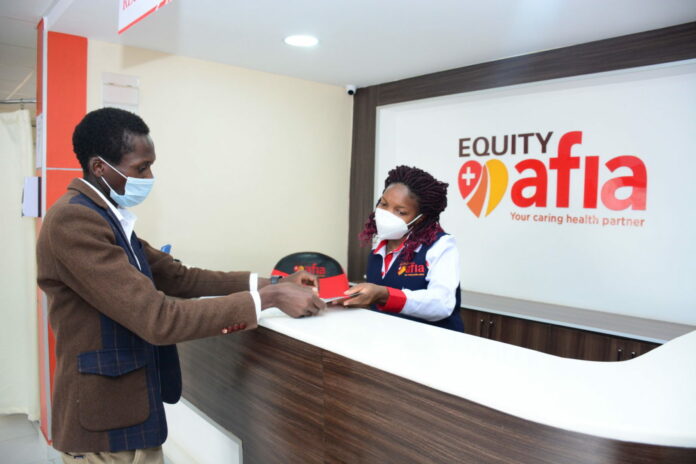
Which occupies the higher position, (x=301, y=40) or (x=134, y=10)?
(x=301, y=40)

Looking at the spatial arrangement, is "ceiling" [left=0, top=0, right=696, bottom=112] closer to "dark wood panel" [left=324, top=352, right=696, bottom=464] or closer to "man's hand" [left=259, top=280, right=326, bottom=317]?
"man's hand" [left=259, top=280, right=326, bottom=317]

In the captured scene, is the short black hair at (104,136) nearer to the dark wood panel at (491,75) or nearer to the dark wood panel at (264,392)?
the dark wood panel at (264,392)

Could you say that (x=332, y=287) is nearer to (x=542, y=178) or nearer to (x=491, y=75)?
(x=542, y=178)

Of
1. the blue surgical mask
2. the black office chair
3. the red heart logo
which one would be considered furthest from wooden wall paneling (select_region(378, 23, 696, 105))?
the blue surgical mask

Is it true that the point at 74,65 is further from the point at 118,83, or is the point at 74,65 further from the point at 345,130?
the point at 345,130

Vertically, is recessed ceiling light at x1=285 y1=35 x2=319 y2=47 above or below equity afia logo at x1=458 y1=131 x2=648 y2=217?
above

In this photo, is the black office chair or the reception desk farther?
the black office chair

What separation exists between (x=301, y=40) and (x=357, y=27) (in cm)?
43

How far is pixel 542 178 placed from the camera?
131 inches

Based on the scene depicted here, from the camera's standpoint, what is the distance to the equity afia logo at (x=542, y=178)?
117 inches

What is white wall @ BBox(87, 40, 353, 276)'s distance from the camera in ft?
11.0

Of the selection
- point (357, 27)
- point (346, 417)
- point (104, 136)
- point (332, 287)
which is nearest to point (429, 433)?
point (346, 417)

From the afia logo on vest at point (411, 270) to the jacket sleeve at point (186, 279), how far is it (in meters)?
0.64

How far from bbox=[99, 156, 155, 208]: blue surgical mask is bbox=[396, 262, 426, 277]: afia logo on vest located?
3.47 ft
